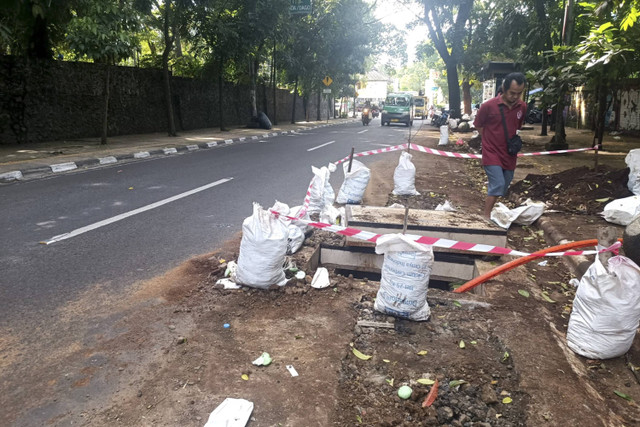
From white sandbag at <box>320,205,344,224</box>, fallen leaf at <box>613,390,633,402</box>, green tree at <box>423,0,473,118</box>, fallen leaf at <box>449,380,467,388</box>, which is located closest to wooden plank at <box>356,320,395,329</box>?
fallen leaf at <box>449,380,467,388</box>

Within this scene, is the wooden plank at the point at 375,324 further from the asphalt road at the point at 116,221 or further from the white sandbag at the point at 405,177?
the white sandbag at the point at 405,177

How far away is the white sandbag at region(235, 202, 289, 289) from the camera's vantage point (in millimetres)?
3443

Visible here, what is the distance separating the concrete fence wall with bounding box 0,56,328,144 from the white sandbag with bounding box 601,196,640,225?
44.0 feet

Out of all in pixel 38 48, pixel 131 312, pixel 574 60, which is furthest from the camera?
pixel 38 48

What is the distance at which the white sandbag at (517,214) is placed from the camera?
5785 millimetres

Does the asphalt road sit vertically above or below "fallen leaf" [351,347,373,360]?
above

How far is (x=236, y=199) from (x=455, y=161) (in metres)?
7.82

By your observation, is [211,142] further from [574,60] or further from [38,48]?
[574,60]

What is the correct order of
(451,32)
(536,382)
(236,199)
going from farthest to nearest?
1. (451,32)
2. (236,199)
3. (536,382)

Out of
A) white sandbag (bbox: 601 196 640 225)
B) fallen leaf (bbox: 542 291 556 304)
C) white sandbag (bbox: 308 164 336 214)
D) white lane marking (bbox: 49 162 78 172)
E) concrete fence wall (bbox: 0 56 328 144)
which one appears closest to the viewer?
fallen leaf (bbox: 542 291 556 304)

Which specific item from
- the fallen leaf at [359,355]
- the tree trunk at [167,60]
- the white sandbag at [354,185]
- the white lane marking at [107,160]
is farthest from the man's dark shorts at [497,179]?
the tree trunk at [167,60]

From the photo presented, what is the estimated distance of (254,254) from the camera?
3453 millimetres

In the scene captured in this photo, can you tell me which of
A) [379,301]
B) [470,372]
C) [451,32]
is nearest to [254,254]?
[379,301]

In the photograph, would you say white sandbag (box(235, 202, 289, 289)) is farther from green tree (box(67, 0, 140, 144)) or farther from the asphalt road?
green tree (box(67, 0, 140, 144))
